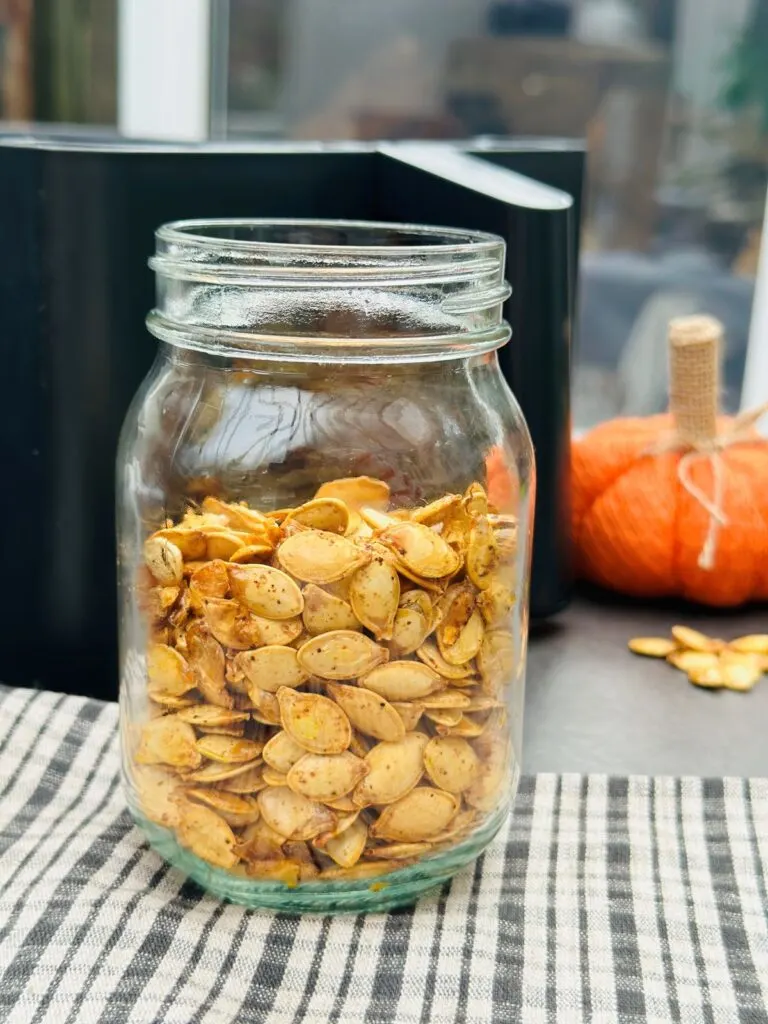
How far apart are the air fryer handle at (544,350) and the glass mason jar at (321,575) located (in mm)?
179

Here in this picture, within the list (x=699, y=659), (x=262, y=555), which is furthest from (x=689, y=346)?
(x=262, y=555)

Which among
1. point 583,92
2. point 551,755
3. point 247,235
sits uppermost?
point 583,92

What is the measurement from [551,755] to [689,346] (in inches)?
12.2

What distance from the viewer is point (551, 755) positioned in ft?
1.99

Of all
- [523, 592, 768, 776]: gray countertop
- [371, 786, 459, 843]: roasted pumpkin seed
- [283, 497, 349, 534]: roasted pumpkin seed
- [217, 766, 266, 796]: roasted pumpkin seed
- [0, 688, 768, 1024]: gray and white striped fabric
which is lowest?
[0, 688, 768, 1024]: gray and white striped fabric

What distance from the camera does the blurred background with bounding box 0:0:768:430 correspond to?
115 centimetres

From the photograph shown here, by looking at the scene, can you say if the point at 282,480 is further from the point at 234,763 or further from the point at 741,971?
the point at 741,971

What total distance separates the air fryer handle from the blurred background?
1.69 ft

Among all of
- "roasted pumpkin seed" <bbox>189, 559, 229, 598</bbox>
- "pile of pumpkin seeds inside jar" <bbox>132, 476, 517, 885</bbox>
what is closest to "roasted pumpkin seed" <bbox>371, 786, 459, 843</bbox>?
"pile of pumpkin seeds inside jar" <bbox>132, 476, 517, 885</bbox>

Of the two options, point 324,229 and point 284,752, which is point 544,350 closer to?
point 324,229

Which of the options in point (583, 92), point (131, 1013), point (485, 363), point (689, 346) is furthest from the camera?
point (583, 92)

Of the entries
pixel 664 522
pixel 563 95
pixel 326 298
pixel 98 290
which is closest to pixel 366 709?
pixel 326 298

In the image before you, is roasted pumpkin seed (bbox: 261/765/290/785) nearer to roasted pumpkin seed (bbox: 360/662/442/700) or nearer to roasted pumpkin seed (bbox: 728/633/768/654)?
roasted pumpkin seed (bbox: 360/662/442/700)

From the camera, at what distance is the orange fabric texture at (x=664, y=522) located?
77 cm
